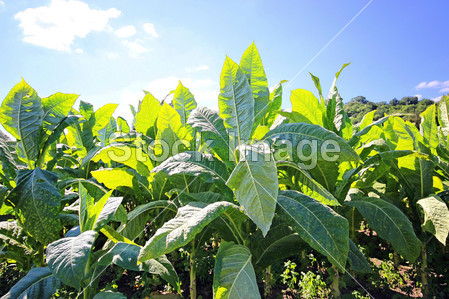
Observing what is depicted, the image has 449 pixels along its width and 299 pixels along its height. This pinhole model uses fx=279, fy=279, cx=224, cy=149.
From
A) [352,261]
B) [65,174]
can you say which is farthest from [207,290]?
[65,174]

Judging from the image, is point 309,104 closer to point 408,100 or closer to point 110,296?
point 110,296

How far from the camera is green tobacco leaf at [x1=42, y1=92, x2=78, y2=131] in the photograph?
242 cm

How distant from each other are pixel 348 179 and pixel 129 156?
157 cm

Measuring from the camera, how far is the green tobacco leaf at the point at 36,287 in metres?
1.41

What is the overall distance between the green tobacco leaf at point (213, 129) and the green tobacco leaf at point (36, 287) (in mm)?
1158

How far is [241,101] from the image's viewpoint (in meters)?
1.83

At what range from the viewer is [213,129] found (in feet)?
6.11

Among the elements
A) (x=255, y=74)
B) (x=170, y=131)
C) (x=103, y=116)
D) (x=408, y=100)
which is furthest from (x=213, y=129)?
(x=408, y=100)

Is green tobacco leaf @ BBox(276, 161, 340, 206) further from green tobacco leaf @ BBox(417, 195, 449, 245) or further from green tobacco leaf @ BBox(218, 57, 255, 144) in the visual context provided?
green tobacco leaf @ BBox(417, 195, 449, 245)

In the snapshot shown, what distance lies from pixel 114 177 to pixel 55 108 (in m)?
1.01

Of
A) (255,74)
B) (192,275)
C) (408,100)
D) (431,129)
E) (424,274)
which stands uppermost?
(408,100)

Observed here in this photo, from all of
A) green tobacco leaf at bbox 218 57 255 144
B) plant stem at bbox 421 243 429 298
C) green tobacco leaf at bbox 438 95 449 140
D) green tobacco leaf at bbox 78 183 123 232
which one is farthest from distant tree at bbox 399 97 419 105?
green tobacco leaf at bbox 78 183 123 232

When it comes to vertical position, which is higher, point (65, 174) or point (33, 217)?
point (65, 174)

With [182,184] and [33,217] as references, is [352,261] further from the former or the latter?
[33,217]
